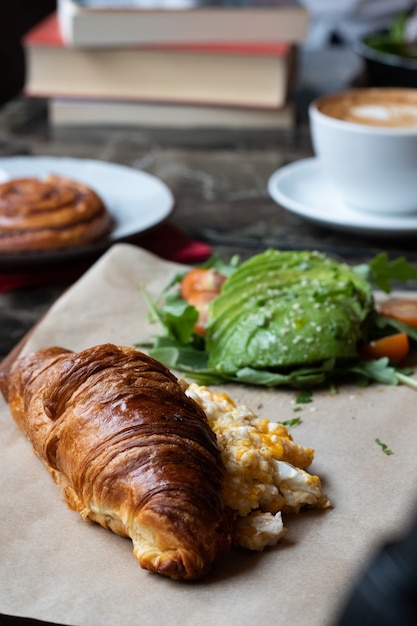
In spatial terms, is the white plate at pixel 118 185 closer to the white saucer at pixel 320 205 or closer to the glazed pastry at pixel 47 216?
the glazed pastry at pixel 47 216

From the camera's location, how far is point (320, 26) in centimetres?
509

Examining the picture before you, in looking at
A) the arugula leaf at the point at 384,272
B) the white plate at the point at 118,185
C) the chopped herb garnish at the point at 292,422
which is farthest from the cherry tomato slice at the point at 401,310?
the white plate at the point at 118,185

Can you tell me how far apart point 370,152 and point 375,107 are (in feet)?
0.72

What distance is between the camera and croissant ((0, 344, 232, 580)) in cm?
91

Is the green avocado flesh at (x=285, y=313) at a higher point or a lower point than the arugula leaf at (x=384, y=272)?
higher

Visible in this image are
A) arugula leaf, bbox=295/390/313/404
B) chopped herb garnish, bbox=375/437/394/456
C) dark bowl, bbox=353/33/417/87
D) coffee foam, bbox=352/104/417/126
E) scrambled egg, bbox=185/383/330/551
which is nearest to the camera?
scrambled egg, bbox=185/383/330/551

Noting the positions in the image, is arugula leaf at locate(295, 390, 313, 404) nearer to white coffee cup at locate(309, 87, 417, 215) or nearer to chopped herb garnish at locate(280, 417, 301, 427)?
Answer: chopped herb garnish at locate(280, 417, 301, 427)

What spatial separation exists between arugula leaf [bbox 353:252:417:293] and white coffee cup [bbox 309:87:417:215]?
396mm

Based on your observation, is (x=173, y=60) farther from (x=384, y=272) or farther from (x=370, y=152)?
(x=384, y=272)

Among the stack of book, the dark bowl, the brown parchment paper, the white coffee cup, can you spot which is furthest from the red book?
the brown parchment paper

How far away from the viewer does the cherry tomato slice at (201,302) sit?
1.49 metres

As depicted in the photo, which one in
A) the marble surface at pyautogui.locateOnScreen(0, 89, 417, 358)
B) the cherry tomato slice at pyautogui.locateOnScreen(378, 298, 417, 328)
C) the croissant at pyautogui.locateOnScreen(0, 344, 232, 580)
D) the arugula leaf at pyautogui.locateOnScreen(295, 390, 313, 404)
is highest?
the croissant at pyautogui.locateOnScreen(0, 344, 232, 580)

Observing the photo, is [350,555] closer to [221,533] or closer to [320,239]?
[221,533]

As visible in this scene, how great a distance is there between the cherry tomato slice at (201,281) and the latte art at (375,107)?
0.64 meters
